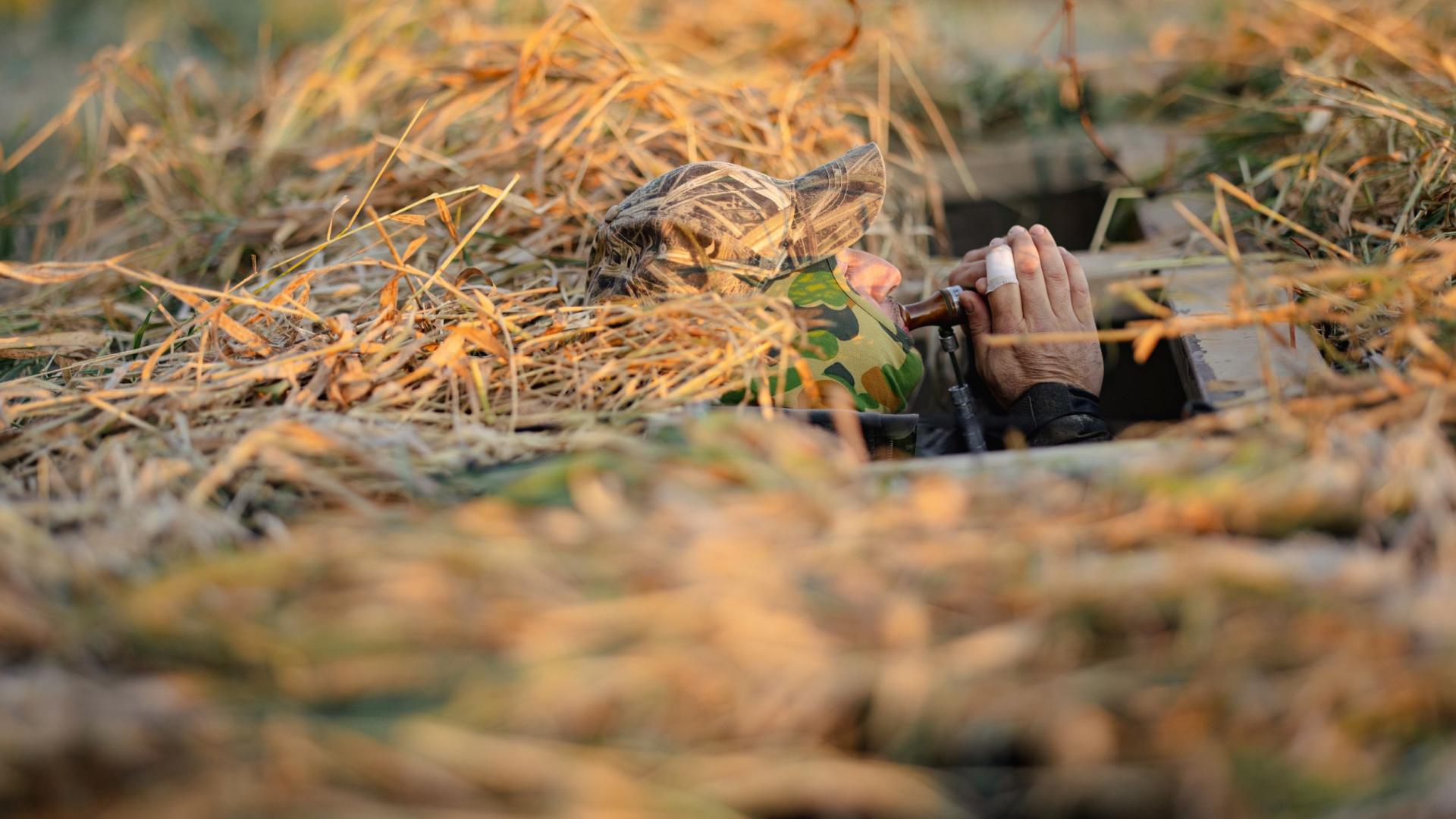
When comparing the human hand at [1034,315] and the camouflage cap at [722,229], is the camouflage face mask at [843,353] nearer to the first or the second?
the camouflage cap at [722,229]

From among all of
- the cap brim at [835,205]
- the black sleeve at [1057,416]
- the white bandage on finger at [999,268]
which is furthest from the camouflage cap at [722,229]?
the black sleeve at [1057,416]

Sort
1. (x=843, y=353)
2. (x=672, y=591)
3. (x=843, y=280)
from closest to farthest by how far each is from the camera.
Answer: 1. (x=672, y=591)
2. (x=843, y=353)
3. (x=843, y=280)

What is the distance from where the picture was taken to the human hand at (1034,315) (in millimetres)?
1622

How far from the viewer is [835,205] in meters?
1.61

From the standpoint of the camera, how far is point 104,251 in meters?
2.39

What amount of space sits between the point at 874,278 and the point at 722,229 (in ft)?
1.02

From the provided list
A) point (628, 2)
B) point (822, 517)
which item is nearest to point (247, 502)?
point (822, 517)

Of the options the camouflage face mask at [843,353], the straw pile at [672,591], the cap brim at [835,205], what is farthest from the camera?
the cap brim at [835,205]

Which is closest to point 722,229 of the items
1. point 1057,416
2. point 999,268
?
point 999,268

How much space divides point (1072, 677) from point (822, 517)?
0.26 metres

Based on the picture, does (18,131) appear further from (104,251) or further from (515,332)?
(515,332)

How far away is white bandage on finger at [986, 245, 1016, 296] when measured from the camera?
162 centimetres

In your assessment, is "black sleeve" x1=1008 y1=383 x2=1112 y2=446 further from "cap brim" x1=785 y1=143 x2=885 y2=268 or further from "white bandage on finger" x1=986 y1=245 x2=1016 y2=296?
"cap brim" x1=785 y1=143 x2=885 y2=268

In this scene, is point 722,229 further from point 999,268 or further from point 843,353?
point 999,268
